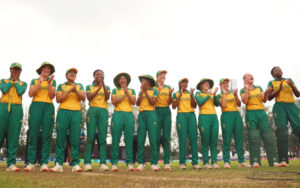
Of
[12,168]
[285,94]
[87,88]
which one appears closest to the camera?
[12,168]

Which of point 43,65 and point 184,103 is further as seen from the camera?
point 184,103

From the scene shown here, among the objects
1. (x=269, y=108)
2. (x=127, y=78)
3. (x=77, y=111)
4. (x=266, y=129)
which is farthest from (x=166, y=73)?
(x=269, y=108)

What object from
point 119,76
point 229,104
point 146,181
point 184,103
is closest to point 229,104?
point 229,104

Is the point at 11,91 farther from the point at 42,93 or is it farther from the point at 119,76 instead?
the point at 119,76

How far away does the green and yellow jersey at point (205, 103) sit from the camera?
763 centimetres

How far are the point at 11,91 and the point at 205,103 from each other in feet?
17.0

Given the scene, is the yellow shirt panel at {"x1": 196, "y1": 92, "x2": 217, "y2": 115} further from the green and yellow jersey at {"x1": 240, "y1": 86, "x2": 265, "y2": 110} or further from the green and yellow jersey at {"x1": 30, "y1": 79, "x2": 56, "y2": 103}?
the green and yellow jersey at {"x1": 30, "y1": 79, "x2": 56, "y2": 103}

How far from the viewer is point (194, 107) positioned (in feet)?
25.3

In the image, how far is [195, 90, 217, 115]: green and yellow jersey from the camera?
7.63 m

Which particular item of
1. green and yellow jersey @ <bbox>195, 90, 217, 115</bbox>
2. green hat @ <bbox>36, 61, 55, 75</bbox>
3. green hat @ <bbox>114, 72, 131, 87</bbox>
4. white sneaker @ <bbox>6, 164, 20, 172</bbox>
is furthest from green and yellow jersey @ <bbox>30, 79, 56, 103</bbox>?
green and yellow jersey @ <bbox>195, 90, 217, 115</bbox>

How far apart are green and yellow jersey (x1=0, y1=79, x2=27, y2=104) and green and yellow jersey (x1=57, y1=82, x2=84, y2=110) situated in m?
0.89

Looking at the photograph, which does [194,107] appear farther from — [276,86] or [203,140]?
[276,86]

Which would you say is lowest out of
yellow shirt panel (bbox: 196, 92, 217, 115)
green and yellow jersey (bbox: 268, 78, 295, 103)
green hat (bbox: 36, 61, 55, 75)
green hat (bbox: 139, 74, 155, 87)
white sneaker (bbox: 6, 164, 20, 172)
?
white sneaker (bbox: 6, 164, 20, 172)

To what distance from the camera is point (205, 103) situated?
7.70 meters
